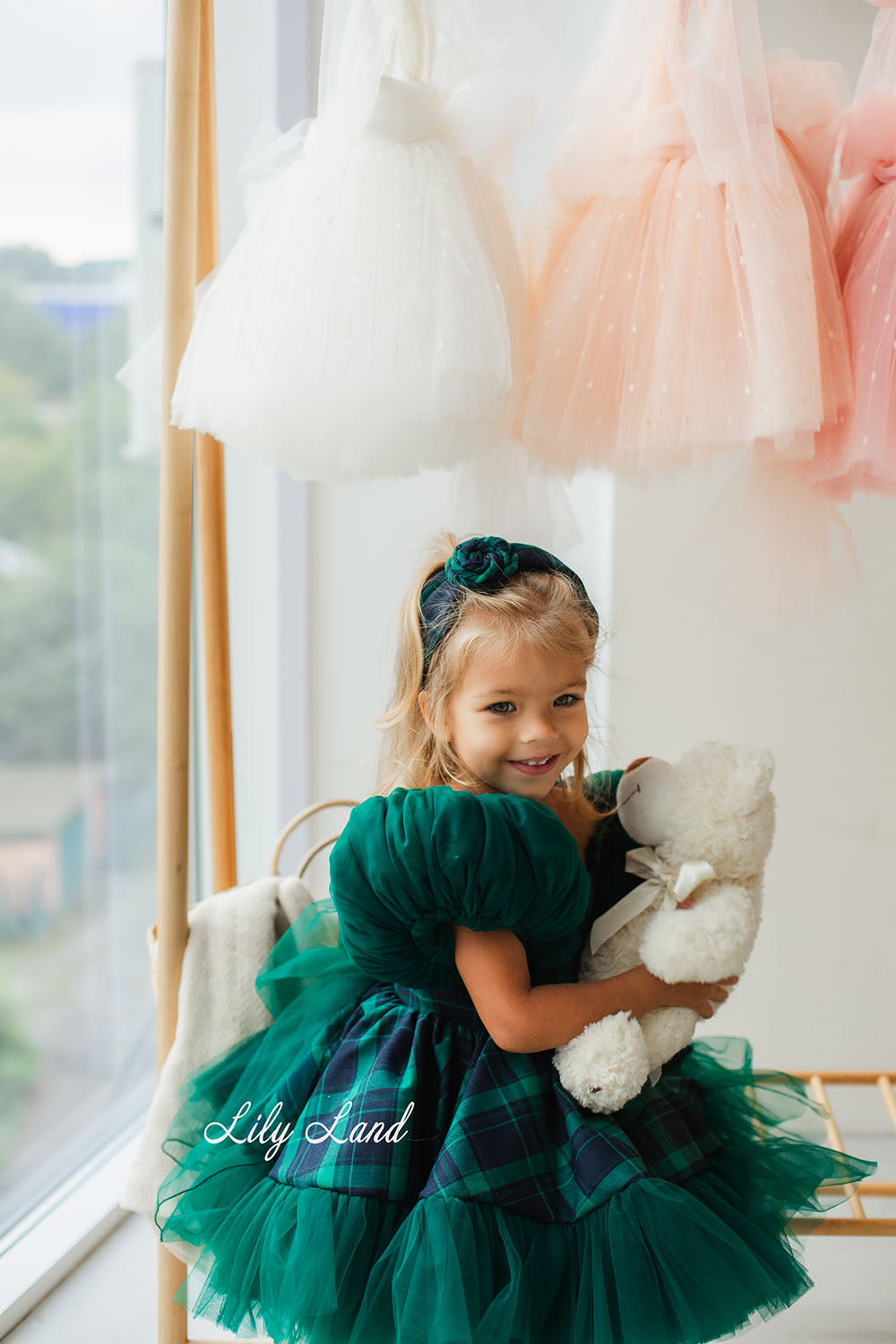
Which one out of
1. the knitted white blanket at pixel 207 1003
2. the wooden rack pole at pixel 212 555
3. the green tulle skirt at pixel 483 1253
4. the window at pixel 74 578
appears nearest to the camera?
the green tulle skirt at pixel 483 1253

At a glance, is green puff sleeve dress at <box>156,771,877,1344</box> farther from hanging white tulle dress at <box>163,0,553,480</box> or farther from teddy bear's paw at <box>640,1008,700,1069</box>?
hanging white tulle dress at <box>163,0,553,480</box>

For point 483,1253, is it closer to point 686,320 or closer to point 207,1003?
point 207,1003

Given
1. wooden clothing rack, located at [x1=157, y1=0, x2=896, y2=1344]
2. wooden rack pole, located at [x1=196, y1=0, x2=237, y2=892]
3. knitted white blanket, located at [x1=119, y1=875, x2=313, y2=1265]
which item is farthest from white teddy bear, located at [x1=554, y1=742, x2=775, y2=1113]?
wooden rack pole, located at [x1=196, y1=0, x2=237, y2=892]

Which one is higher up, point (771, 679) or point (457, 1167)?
point (771, 679)

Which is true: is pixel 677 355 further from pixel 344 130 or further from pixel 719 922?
pixel 719 922

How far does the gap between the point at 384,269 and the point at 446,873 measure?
0.53 meters

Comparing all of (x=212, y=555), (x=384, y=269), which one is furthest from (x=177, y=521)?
(x=384, y=269)

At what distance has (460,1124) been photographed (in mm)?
874

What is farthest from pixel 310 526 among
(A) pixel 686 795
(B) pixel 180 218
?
(A) pixel 686 795

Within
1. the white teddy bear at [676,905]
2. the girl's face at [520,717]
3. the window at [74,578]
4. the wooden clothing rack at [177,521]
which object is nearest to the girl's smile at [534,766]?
the girl's face at [520,717]

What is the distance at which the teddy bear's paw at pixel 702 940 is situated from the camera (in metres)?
0.92

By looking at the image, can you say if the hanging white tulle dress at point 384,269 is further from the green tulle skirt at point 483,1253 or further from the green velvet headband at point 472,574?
the green tulle skirt at point 483,1253

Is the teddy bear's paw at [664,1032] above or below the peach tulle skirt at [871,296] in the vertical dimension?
below

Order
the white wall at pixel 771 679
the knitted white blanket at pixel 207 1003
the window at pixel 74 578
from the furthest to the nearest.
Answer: the white wall at pixel 771 679 → the window at pixel 74 578 → the knitted white blanket at pixel 207 1003
